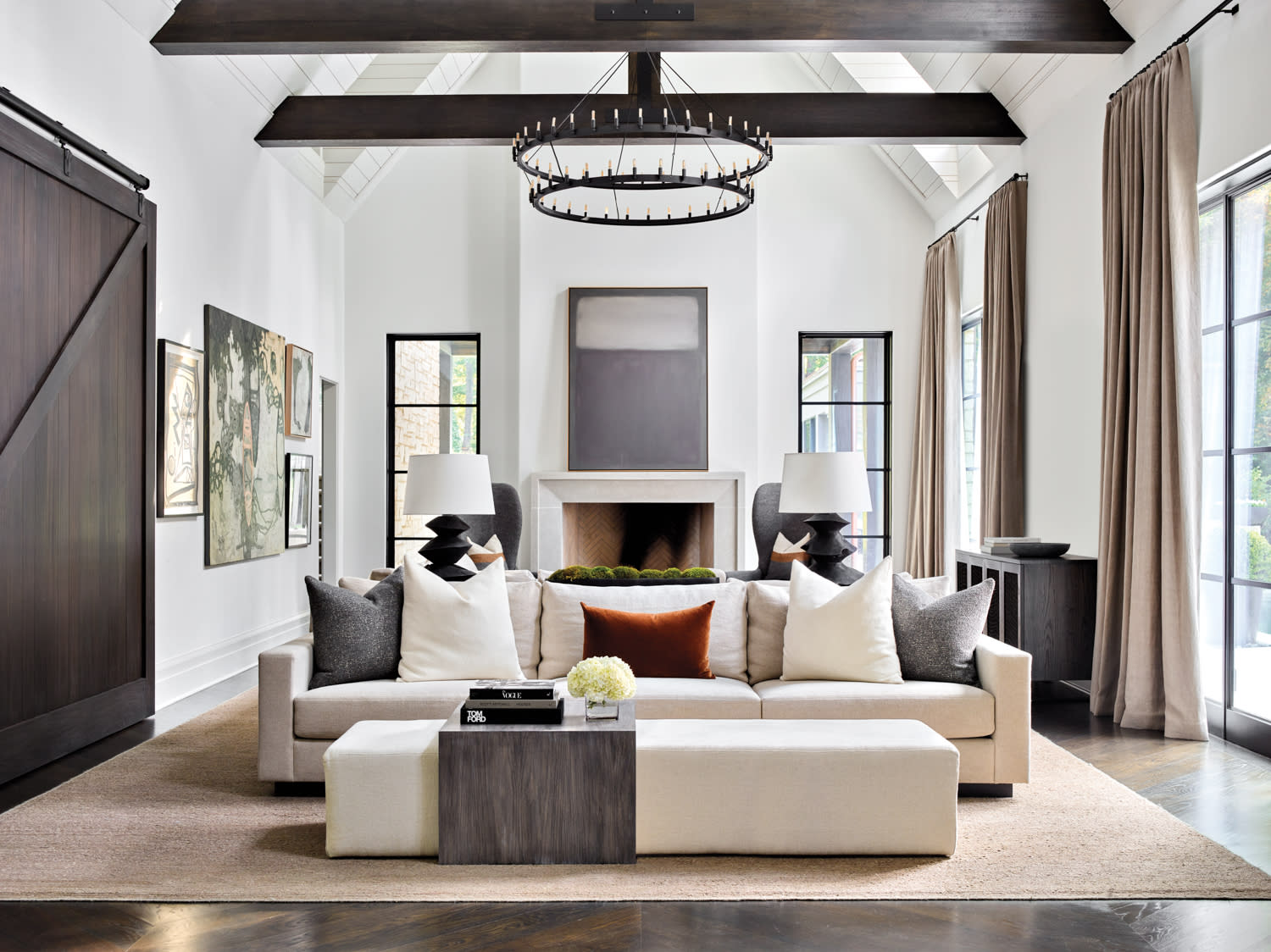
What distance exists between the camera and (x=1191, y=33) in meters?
4.75

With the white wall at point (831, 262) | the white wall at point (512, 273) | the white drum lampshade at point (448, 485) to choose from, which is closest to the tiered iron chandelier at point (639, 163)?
the white wall at point (831, 262)

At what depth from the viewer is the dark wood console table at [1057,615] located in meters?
5.54

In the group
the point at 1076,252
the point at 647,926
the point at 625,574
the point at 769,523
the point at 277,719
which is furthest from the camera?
the point at 769,523

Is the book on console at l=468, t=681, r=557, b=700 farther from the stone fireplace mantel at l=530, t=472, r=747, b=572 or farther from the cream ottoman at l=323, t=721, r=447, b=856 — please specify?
the stone fireplace mantel at l=530, t=472, r=747, b=572

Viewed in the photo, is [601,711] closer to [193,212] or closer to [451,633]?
[451,633]

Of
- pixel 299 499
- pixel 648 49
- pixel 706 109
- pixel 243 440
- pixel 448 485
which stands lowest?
pixel 299 499

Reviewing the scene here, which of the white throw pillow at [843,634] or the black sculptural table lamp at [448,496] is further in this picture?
the black sculptural table lamp at [448,496]

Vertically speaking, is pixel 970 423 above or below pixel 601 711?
above

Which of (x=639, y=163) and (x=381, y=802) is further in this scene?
(x=639, y=163)

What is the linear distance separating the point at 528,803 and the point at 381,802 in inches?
17.1

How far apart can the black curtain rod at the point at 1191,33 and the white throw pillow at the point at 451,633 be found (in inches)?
153

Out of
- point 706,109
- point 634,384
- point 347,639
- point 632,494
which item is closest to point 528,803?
point 347,639

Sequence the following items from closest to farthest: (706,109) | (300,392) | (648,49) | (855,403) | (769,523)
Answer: (648,49) → (706,109) → (769,523) → (300,392) → (855,403)

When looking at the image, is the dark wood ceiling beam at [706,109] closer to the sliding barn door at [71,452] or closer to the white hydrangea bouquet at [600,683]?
the sliding barn door at [71,452]
